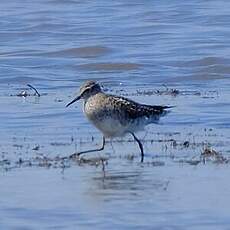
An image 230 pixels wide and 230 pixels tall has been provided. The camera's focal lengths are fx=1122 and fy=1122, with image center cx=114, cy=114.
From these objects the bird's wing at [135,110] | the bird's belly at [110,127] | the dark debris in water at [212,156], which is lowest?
the dark debris in water at [212,156]

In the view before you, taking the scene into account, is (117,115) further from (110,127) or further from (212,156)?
(212,156)

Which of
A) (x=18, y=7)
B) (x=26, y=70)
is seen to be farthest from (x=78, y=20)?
(x=26, y=70)

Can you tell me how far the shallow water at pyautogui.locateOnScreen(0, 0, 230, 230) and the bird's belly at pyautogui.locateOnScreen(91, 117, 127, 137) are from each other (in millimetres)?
173

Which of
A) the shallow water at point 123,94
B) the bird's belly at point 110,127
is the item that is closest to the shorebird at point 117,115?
the bird's belly at point 110,127

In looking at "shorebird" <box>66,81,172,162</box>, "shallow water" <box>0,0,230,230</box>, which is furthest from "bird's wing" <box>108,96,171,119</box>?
"shallow water" <box>0,0,230,230</box>

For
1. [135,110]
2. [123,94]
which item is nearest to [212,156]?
[135,110]

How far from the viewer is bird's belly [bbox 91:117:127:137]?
10.7 metres

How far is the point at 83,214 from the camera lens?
26.3ft

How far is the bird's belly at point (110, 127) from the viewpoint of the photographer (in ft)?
35.2

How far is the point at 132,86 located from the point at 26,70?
2.48 meters

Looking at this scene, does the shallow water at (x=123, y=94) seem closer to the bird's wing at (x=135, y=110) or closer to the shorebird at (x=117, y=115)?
the shorebird at (x=117, y=115)

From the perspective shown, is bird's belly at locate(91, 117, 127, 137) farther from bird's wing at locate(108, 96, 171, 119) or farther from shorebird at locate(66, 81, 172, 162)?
bird's wing at locate(108, 96, 171, 119)

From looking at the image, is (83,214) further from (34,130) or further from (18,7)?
(18,7)

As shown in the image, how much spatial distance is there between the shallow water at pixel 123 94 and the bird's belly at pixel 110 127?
0.17 m
